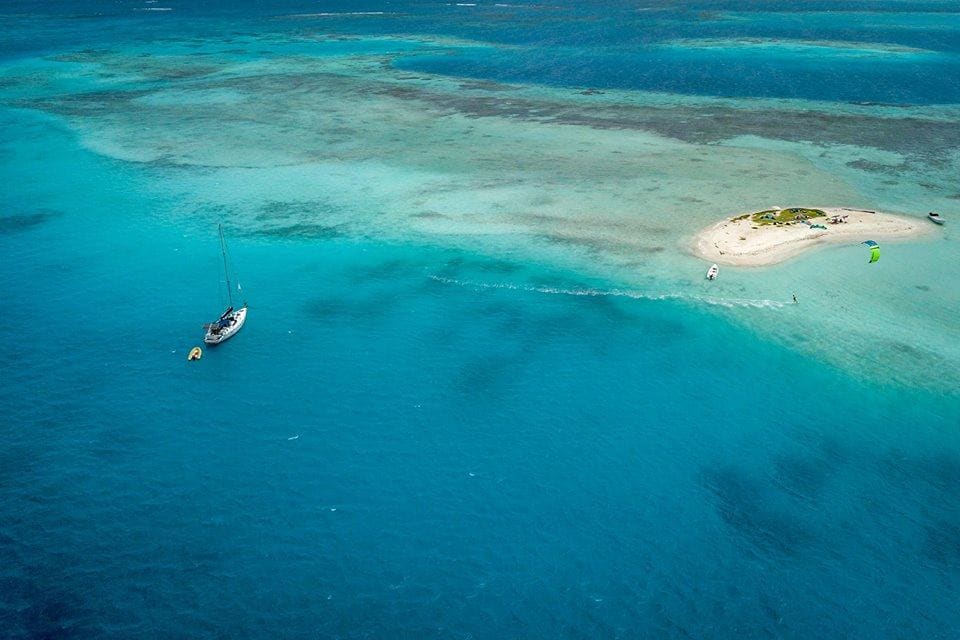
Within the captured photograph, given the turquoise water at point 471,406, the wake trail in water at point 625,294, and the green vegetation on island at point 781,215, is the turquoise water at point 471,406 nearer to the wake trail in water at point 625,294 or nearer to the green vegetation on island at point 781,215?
the wake trail in water at point 625,294

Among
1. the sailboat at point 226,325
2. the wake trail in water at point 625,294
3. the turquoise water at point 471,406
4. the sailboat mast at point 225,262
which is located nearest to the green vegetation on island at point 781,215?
the turquoise water at point 471,406

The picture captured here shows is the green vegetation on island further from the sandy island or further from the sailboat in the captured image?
the sailboat

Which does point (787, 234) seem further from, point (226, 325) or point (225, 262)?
point (225, 262)

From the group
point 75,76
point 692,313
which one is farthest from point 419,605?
point 75,76

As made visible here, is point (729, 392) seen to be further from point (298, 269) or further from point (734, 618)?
point (298, 269)

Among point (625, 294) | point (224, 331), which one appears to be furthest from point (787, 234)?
point (224, 331)
